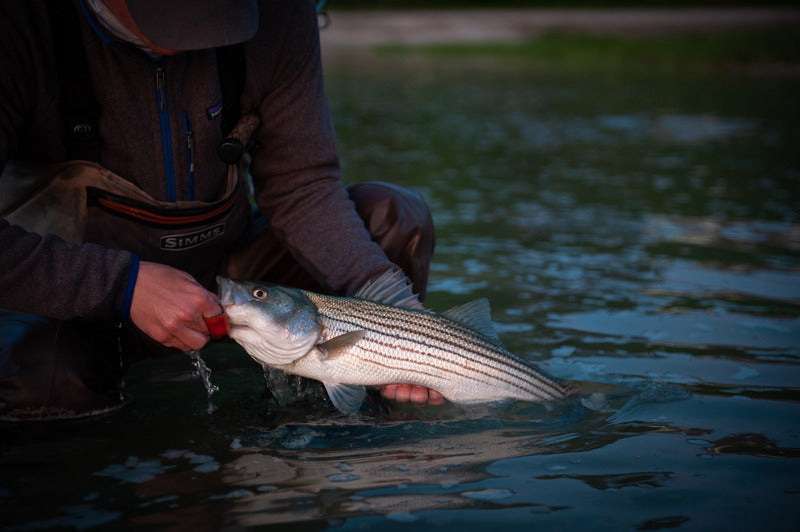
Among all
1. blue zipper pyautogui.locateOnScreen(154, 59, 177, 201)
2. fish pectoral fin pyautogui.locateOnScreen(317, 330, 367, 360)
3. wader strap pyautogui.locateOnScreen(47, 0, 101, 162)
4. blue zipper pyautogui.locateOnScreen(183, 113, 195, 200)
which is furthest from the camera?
blue zipper pyautogui.locateOnScreen(183, 113, 195, 200)

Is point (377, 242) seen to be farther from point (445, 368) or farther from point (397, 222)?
point (445, 368)

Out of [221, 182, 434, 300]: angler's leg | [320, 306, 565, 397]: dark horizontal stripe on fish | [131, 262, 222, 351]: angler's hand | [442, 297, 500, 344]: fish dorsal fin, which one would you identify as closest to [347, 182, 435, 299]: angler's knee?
[221, 182, 434, 300]: angler's leg

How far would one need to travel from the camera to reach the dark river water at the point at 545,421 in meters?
2.77

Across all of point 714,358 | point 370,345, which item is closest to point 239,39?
point 370,345

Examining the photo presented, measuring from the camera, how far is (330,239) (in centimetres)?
384

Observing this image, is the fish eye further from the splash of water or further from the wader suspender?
the wader suspender

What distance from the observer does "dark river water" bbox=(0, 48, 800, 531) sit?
2.77 metres

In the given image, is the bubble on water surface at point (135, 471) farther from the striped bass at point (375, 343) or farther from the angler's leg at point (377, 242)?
the angler's leg at point (377, 242)

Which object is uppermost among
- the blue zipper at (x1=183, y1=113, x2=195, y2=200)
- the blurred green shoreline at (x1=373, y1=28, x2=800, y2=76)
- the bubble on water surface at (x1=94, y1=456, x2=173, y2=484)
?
the blurred green shoreline at (x1=373, y1=28, x2=800, y2=76)

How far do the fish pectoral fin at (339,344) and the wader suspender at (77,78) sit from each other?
97 cm

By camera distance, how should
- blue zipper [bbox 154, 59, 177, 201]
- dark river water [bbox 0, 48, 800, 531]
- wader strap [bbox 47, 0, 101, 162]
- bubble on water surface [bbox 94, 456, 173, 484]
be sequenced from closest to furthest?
dark river water [bbox 0, 48, 800, 531] < bubble on water surface [bbox 94, 456, 173, 484] < wader strap [bbox 47, 0, 101, 162] < blue zipper [bbox 154, 59, 177, 201]

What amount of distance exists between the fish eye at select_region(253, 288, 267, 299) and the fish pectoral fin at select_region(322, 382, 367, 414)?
1.46 feet

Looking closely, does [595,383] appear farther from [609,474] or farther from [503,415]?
[609,474]

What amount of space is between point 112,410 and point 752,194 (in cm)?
728
